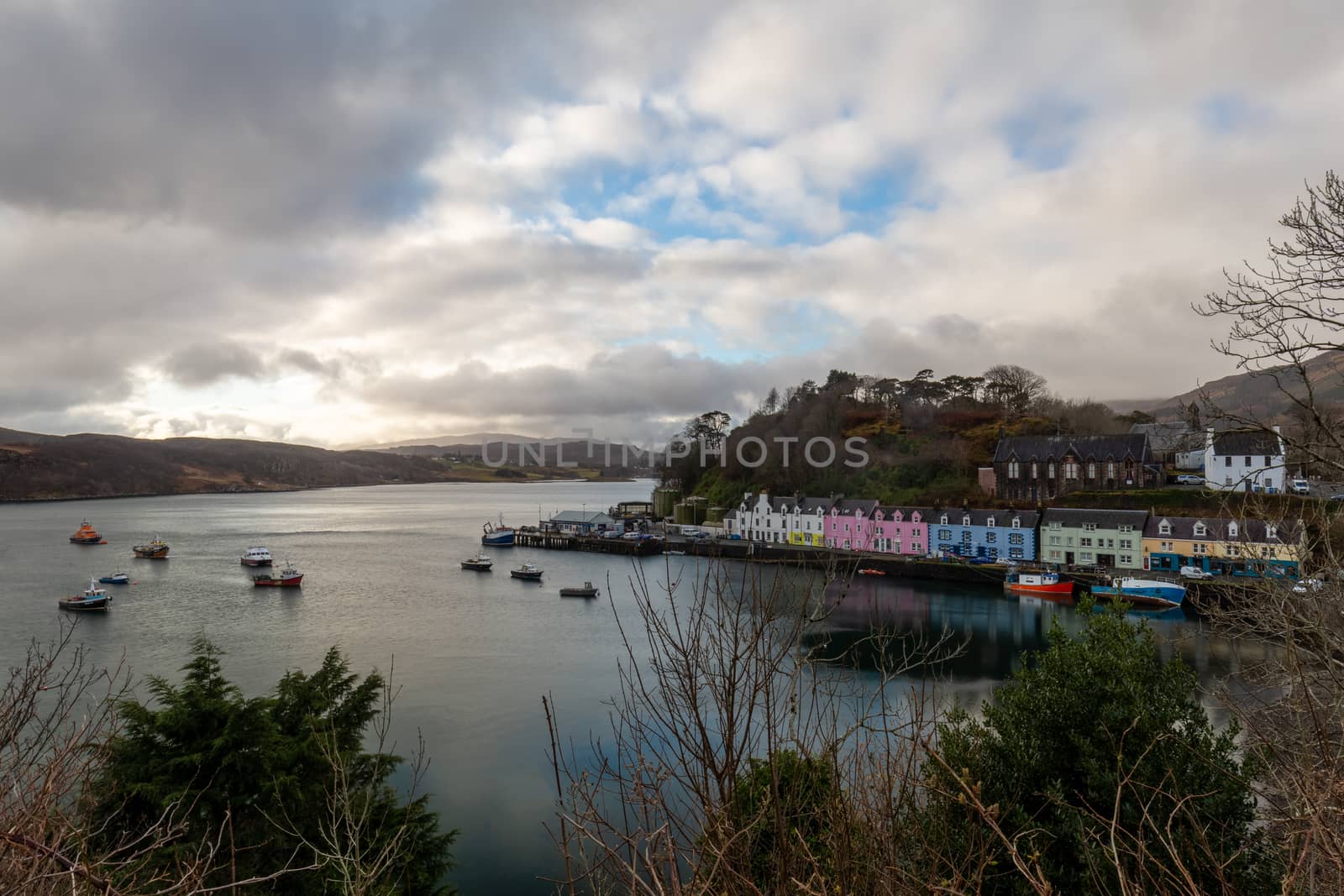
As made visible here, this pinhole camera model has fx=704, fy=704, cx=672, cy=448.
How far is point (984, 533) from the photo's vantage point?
32.0m

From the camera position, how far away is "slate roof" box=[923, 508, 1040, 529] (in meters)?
31.1

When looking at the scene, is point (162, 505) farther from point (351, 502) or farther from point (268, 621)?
point (268, 621)

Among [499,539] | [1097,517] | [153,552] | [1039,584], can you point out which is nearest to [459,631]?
[1039,584]

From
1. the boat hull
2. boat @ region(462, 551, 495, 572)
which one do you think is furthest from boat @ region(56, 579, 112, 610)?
boat @ region(462, 551, 495, 572)

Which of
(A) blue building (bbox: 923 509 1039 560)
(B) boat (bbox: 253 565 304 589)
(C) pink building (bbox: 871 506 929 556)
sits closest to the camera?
(B) boat (bbox: 253 565 304 589)

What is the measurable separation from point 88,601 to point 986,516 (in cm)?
3516

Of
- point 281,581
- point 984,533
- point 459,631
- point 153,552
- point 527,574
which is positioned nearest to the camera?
point 459,631

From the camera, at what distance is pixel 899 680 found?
53.4 feet

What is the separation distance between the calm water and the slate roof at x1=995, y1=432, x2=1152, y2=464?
1201cm

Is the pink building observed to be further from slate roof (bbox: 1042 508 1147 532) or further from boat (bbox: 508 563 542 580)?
boat (bbox: 508 563 542 580)

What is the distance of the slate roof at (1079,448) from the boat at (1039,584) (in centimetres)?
964

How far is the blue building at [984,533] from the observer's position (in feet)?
101

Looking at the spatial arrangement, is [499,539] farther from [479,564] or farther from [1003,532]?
[1003,532]

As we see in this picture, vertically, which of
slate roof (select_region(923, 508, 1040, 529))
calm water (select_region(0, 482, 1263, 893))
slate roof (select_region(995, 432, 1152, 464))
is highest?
slate roof (select_region(995, 432, 1152, 464))
